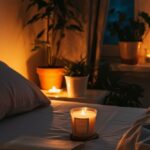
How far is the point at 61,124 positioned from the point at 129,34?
1552mm

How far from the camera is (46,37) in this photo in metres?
3.26

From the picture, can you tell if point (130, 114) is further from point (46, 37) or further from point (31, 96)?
point (46, 37)

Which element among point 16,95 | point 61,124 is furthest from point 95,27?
point 61,124

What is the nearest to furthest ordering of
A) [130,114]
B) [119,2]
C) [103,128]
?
[103,128], [130,114], [119,2]

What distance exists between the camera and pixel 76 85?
2771 millimetres

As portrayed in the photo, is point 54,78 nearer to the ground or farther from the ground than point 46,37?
nearer to the ground

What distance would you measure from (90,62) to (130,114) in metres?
1.31

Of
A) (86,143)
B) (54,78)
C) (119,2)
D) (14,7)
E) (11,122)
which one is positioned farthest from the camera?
(119,2)

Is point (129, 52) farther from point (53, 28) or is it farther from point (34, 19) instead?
point (34, 19)

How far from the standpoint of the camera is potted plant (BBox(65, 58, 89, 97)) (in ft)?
9.09

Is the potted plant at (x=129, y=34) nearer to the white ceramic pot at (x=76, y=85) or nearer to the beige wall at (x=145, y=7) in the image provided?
the beige wall at (x=145, y=7)

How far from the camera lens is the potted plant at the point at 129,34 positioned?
310cm

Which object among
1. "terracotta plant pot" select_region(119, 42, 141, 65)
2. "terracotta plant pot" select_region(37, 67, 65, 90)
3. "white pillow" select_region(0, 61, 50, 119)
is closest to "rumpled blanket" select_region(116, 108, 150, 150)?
"white pillow" select_region(0, 61, 50, 119)

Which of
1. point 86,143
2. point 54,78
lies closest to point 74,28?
point 54,78
